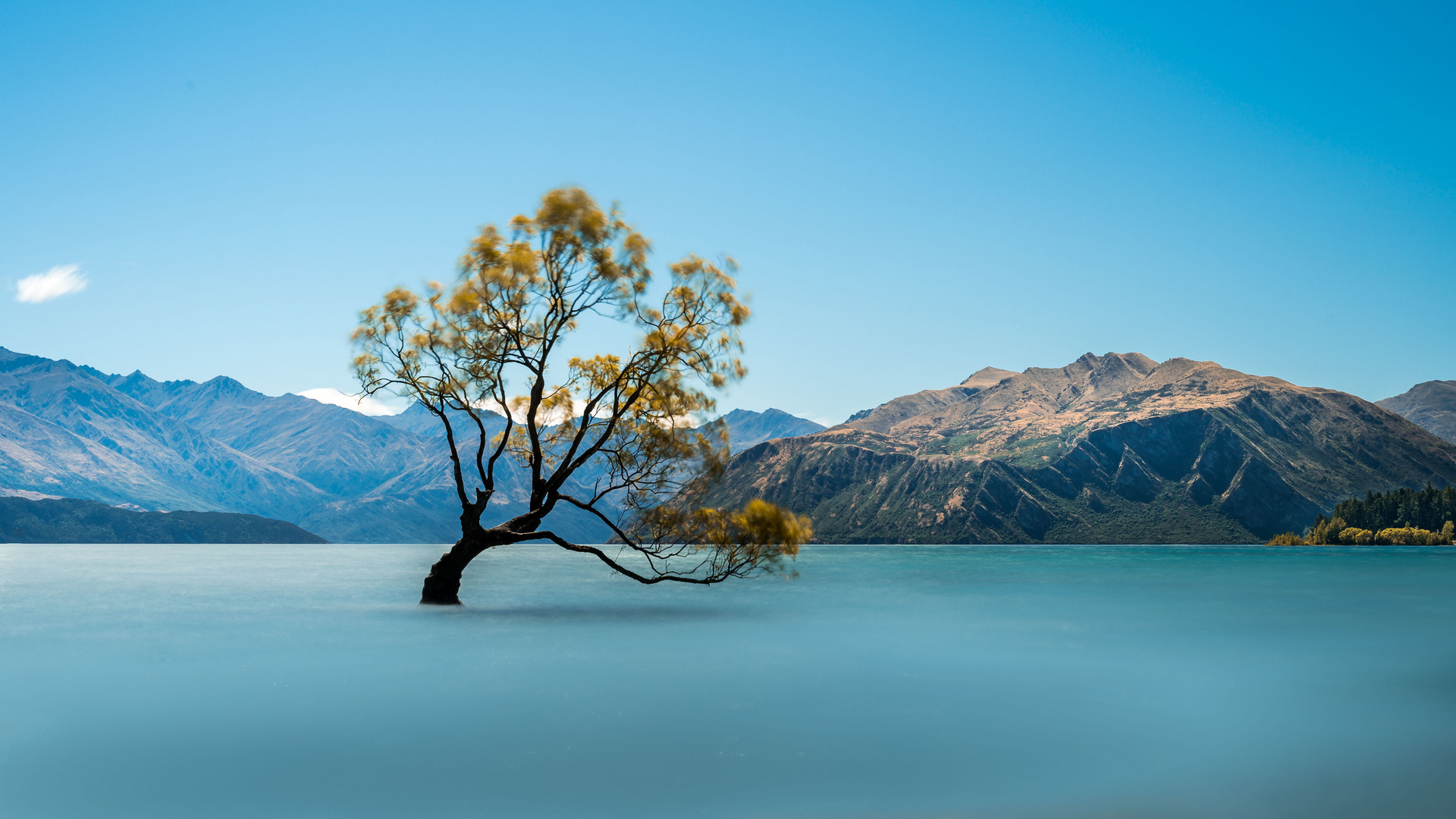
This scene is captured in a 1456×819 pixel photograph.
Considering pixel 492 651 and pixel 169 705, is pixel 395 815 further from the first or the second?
pixel 492 651

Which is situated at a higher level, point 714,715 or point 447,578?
point 447,578

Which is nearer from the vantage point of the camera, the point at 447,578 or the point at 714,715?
the point at 714,715

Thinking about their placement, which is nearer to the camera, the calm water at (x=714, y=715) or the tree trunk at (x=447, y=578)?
the calm water at (x=714, y=715)

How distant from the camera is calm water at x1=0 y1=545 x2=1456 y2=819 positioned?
10.7 metres

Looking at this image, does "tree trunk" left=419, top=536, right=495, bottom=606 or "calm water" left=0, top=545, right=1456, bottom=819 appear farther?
"tree trunk" left=419, top=536, right=495, bottom=606

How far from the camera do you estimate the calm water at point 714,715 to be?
10.7m

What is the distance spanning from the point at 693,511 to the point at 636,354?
229 inches

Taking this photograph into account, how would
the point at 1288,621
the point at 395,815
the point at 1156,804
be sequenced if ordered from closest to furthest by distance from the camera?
the point at 395,815 < the point at 1156,804 < the point at 1288,621

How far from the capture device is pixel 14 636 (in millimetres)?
24578

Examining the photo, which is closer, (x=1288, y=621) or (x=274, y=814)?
(x=274, y=814)

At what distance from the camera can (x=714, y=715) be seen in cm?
1495

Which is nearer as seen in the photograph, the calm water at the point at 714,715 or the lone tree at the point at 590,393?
the calm water at the point at 714,715

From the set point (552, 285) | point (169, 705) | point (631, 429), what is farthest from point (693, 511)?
point (169, 705)

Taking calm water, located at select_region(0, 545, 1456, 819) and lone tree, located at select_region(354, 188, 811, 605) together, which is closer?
calm water, located at select_region(0, 545, 1456, 819)
